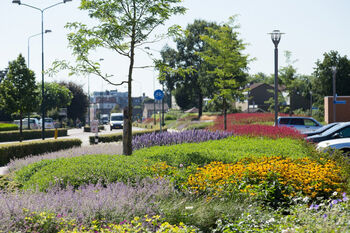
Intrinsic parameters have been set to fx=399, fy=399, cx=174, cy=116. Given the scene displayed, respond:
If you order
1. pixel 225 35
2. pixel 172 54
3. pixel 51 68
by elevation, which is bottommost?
pixel 51 68

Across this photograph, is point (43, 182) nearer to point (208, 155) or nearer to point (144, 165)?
point (144, 165)

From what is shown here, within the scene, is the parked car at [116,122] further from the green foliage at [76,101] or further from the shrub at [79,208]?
the shrub at [79,208]

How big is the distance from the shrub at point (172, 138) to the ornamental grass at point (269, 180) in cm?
782

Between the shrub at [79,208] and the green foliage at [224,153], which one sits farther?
the green foliage at [224,153]

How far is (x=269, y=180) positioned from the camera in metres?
7.35

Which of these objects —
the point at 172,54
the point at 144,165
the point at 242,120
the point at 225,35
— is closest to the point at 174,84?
the point at 172,54

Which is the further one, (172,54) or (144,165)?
(172,54)

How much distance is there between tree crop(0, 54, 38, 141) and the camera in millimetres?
28219

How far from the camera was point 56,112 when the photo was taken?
2323 inches

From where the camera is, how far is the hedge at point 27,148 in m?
15.8

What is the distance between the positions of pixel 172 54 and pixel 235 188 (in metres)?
56.5

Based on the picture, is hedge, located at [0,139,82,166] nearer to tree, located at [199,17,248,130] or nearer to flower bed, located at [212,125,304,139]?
flower bed, located at [212,125,304,139]

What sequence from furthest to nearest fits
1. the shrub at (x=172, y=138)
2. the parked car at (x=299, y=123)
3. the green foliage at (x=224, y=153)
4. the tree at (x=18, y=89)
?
→ the tree at (x=18, y=89)
the parked car at (x=299, y=123)
the shrub at (x=172, y=138)
the green foliage at (x=224, y=153)

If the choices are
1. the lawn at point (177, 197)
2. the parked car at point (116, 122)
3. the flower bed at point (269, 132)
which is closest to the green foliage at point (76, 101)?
the parked car at point (116, 122)
